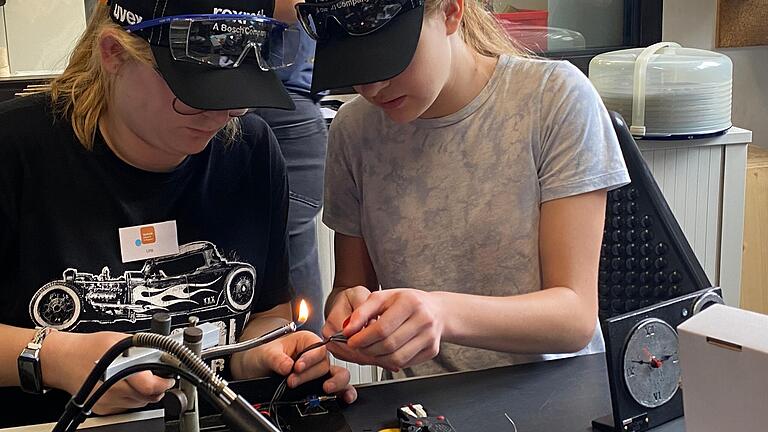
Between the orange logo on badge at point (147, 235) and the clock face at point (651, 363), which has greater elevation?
the orange logo on badge at point (147, 235)

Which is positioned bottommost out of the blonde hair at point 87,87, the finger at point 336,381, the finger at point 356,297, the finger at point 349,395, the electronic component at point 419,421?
the finger at point 349,395

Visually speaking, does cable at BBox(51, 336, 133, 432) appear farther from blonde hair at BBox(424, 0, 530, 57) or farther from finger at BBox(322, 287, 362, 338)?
blonde hair at BBox(424, 0, 530, 57)

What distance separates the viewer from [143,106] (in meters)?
1.20

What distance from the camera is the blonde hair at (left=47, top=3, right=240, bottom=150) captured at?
1269 mm

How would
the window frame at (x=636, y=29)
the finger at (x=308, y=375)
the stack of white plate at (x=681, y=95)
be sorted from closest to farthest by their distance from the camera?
the finger at (x=308, y=375), the stack of white plate at (x=681, y=95), the window frame at (x=636, y=29)

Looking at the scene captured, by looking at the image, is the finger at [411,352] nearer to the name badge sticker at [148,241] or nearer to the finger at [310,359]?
the finger at [310,359]

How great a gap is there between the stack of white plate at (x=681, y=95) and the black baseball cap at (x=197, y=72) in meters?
1.59

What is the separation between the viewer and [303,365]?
3.60ft

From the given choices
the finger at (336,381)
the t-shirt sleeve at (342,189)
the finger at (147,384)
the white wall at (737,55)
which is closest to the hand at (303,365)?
the finger at (336,381)

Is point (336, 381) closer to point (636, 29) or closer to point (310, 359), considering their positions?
point (310, 359)

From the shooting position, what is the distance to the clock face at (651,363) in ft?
3.43

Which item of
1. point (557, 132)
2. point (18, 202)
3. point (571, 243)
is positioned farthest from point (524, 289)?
point (18, 202)

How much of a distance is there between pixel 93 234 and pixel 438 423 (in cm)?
56

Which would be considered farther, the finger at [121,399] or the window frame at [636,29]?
the window frame at [636,29]
